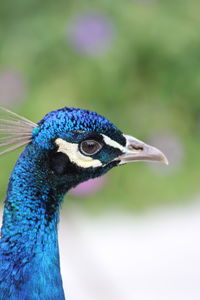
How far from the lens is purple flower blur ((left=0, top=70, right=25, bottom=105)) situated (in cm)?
337

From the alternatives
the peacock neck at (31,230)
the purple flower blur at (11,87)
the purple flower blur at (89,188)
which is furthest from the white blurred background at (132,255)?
the peacock neck at (31,230)

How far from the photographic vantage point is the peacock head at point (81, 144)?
1495 millimetres

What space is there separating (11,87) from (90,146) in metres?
2.01

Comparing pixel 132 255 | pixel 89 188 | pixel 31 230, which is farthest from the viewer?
pixel 89 188

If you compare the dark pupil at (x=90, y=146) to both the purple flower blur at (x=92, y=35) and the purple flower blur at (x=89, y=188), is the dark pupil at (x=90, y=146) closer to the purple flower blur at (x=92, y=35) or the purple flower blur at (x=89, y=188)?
the purple flower blur at (x=89, y=188)

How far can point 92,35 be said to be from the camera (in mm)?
3482

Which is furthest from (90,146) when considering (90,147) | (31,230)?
(31,230)

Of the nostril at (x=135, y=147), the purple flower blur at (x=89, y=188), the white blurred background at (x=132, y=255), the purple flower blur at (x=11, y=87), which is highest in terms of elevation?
the purple flower blur at (x=11, y=87)

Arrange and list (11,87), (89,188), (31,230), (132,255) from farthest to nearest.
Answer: (11,87) → (89,188) → (132,255) → (31,230)

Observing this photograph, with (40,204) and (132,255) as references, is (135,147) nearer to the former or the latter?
(40,204)

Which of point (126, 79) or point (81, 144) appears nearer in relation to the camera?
point (81, 144)

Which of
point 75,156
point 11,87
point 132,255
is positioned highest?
point 11,87

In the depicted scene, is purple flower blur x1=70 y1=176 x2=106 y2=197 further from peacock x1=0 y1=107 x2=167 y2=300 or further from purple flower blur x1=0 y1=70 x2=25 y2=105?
peacock x1=0 y1=107 x2=167 y2=300

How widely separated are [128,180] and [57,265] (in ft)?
5.89
